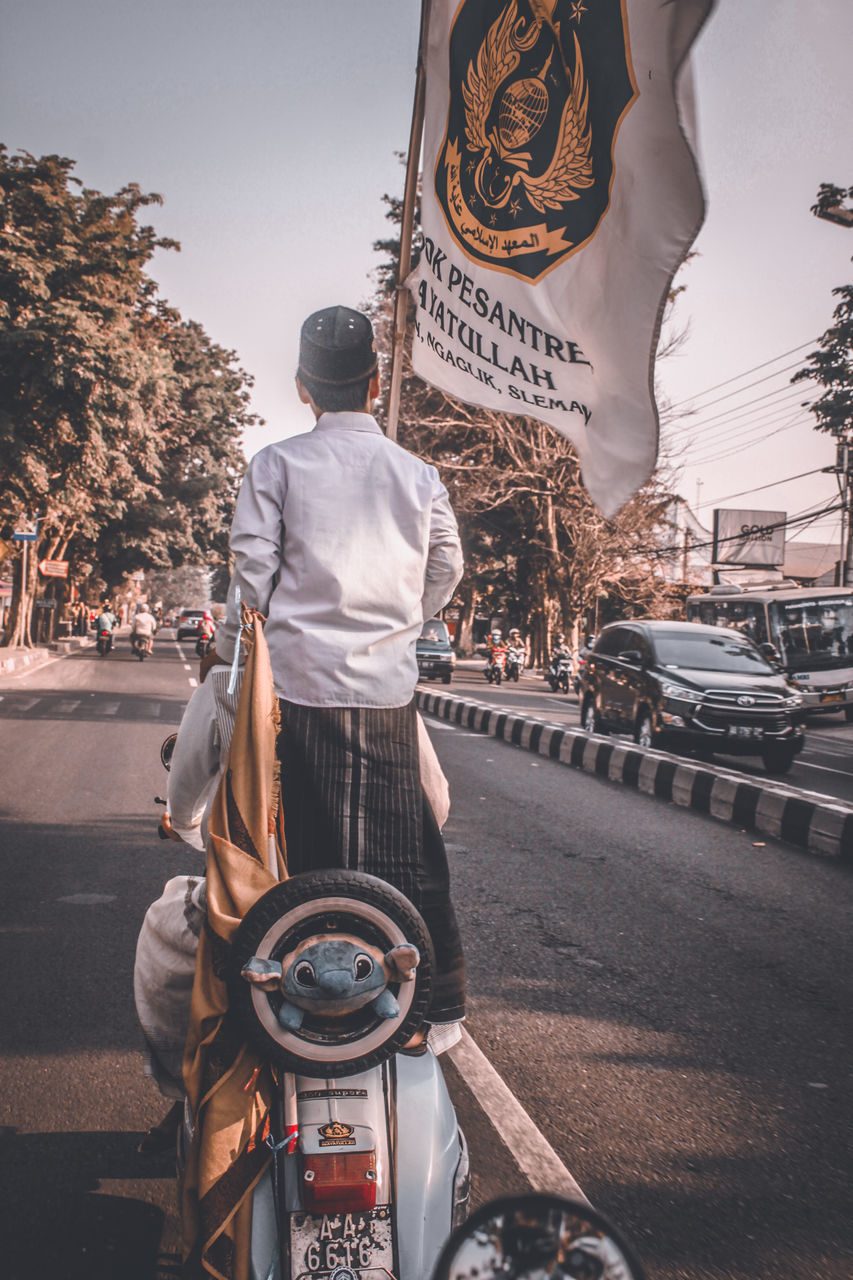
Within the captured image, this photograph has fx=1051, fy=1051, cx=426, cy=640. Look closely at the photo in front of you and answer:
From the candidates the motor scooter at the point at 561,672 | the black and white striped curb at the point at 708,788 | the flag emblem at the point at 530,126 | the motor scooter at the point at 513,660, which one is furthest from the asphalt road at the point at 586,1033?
the motor scooter at the point at 513,660

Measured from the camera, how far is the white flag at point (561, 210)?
8.79ft

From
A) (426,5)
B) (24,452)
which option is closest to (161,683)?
(24,452)

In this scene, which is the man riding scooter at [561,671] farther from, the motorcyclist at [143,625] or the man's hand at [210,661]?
the man's hand at [210,661]

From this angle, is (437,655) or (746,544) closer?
(437,655)

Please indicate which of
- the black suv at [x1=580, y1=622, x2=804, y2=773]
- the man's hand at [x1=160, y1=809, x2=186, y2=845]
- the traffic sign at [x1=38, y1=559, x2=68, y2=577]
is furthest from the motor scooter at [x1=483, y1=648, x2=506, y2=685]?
the man's hand at [x1=160, y1=809, x2=186, y2=845]

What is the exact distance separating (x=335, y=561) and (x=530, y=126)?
1.91m

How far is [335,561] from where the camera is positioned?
2.08 metres

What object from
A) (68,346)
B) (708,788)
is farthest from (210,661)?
(68,346)

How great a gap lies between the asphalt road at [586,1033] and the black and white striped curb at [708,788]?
1.18 ft

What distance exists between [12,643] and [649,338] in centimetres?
3189

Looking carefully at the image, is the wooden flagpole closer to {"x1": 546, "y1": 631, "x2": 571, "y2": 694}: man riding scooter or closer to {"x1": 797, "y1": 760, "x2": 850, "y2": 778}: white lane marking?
{"x1": 797, "y1": 760, "x2": 850, "y2": 778}: white lane marking

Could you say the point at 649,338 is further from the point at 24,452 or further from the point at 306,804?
the point at 24,452

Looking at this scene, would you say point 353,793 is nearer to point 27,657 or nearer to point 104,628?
point 27,657

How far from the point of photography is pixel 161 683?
22.1 metres
